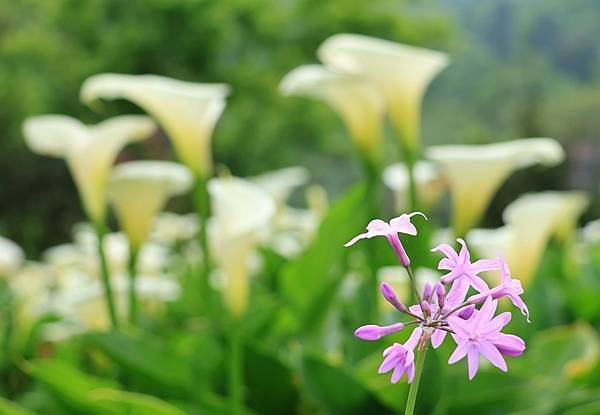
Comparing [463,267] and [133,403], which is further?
[133,403]

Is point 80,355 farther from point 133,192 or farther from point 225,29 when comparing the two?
point 225,29

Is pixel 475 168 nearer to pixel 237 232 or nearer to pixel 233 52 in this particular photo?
pixel 237 232

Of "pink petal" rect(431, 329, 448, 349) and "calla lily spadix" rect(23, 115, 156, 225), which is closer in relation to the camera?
"pink petal" rect(431, 329, 448, 349)

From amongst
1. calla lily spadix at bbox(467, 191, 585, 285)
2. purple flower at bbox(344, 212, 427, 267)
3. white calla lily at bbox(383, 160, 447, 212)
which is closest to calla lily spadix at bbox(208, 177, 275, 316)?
calla lily spadix at bbox(467, 191, 585, 285)

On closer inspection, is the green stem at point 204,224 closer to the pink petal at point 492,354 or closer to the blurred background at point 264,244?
the blurred background at point 264,244

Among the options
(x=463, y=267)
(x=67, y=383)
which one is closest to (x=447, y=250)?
(x=463, y=267)

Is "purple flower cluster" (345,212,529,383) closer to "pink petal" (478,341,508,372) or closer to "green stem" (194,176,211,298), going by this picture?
"pink petal" (478,341,508,372)
